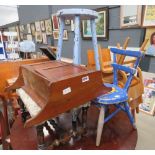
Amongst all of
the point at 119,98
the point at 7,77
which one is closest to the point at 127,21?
the point at 119,98

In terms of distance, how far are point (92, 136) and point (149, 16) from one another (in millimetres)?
1761

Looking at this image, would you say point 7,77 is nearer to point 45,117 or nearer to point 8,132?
point 8,132

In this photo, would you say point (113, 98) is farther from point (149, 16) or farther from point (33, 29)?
point (33, 29)

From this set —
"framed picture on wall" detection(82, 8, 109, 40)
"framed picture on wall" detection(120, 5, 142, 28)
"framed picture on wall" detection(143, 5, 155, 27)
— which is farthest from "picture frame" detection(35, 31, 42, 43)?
"framed picture on wall" detection(143, 5, 155, 27)

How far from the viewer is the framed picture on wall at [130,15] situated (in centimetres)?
233

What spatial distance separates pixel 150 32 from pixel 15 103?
1964mm

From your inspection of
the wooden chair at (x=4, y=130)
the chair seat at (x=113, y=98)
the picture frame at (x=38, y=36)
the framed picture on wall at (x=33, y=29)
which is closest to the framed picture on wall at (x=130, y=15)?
the chair seat at (x=113, y=98)

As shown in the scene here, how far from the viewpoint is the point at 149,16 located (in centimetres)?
220

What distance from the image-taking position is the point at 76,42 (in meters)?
1.30

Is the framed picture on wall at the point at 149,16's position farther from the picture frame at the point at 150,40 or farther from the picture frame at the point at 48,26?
the picture frame at the point at 48,26

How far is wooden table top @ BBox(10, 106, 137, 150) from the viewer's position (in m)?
1.24

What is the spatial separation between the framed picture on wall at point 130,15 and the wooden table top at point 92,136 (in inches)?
57.7

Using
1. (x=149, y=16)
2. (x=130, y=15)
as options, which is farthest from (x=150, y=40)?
(x=130, y=15)

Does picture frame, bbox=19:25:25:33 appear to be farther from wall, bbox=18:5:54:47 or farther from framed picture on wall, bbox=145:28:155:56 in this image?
framed picture on wall, bbox=145:28:155:56
